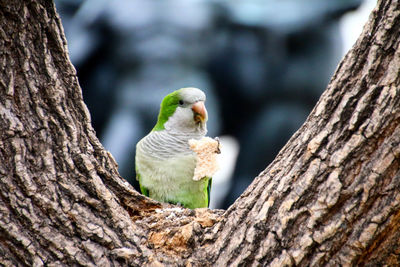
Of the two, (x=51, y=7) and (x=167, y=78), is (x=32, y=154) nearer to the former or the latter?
(x=51, y=7)

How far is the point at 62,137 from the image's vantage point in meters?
1.16

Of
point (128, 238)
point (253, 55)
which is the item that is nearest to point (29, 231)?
point (128, 238)

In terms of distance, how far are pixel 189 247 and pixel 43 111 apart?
0.58 metres

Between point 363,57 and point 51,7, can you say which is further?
point 51,7

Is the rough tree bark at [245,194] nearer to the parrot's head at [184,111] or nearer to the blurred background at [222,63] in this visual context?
the parrot's head at [184,111]

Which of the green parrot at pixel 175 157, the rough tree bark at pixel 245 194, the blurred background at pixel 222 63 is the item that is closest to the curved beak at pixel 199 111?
the green parrot at pixel 175 157

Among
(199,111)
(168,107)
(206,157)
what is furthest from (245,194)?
(168,107)

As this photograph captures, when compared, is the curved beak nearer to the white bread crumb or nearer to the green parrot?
the green parrot

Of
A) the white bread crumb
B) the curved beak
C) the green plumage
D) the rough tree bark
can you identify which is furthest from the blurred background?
the rough tree bark

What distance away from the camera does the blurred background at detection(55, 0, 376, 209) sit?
3594mm

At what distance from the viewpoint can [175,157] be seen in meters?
2.36

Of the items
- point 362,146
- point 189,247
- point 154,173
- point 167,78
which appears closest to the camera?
point 362,146

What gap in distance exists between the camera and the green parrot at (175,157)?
7.62 ft

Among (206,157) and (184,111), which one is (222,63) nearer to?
(184,111)
